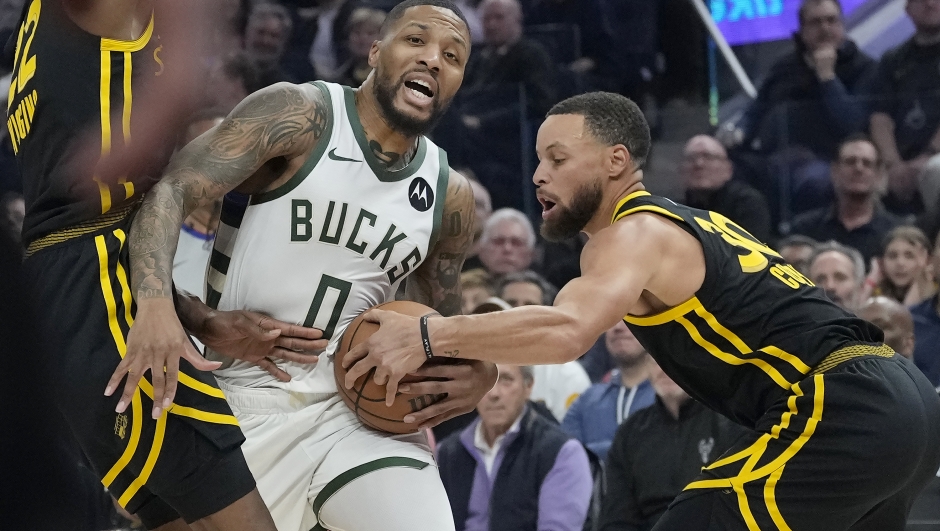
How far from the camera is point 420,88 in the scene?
156 inches

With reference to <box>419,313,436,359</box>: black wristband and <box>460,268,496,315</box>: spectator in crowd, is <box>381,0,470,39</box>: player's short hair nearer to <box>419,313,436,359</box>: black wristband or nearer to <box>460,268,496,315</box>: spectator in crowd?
<box>419,313,436,359</box>: black wristband

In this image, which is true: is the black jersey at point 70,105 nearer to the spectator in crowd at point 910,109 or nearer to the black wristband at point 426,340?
the black wristband at point 426,340

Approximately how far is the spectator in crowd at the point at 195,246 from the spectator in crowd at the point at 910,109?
14.1 feet

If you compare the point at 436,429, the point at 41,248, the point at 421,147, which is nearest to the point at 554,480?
the point at 436,429

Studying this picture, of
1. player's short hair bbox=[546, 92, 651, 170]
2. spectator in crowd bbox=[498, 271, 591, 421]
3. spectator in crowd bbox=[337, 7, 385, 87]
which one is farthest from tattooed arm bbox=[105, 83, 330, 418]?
spectator in crowd bbox=[337, 7, 385, 87]

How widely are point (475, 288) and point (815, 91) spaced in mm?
2876

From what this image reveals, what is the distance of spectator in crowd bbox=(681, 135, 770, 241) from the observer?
24.3 feet

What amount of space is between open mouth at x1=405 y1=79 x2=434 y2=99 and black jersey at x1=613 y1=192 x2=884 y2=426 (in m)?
0.79

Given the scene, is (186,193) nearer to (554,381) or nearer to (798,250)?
(554,381)

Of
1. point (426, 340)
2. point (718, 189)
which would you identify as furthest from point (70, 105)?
point (718, 189)

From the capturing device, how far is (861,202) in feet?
24.0

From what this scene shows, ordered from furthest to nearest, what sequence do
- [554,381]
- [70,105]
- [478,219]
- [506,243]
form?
[478,219] < [506,243] < [554,381] < [70,105]

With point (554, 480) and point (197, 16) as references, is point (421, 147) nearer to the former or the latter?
point (197, 16)

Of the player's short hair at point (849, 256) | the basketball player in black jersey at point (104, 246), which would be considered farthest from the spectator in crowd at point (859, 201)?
the basketball player in black jersey at point (104, 246)
